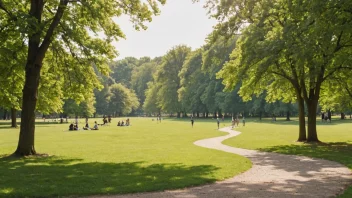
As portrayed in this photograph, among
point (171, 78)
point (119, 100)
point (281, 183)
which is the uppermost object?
point (171, 78)

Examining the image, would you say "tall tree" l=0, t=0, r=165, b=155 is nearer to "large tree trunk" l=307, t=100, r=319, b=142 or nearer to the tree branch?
the tree branch

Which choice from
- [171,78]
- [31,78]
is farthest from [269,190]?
[171,78]

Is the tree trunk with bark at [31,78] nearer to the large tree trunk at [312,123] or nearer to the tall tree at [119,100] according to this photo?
the large tree trunk at [312,123]

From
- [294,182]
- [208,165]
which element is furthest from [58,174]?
[294,182]

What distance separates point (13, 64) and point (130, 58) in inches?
7050

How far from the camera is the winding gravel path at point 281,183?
10586mm

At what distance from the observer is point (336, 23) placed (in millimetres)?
16734

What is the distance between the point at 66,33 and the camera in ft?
66.0

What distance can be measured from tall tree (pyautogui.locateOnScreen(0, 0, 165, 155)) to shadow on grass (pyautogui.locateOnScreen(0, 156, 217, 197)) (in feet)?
Answer: 10.9

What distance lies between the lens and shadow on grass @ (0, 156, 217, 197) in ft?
36.5

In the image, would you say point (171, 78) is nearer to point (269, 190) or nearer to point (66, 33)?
point (66, 33)

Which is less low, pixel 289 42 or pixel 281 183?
pixel 289 42

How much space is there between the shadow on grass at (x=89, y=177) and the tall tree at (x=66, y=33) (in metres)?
3.31

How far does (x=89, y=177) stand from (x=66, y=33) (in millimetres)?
9946
